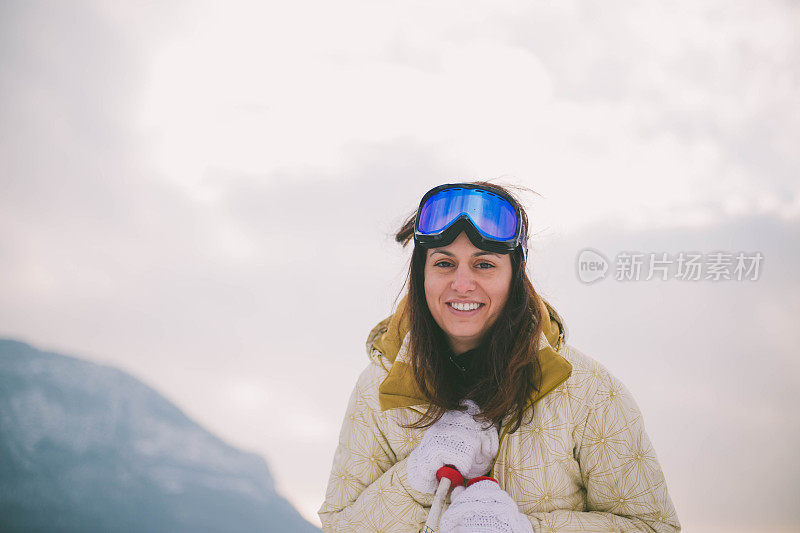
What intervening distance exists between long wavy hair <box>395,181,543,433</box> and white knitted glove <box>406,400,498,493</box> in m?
0.04

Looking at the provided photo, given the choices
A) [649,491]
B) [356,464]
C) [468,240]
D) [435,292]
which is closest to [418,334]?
[435,292]

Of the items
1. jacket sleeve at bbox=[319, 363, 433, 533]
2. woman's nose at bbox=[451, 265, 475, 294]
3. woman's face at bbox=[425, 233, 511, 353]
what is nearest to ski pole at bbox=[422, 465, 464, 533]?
jacket sleeve at bbox=[319, 363, 433, 533]

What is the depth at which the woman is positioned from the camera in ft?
5.30

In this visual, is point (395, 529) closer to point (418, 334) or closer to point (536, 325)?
point (418, 334)

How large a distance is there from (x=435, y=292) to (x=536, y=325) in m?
0.36

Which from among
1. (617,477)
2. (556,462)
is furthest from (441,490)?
(617,477)

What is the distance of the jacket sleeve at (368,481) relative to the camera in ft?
5.57

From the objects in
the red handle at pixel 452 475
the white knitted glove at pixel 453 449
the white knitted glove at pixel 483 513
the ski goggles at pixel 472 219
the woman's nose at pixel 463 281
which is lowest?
the white knitted glove at pixel 483 513

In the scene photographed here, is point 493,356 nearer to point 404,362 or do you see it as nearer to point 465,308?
point 465,308

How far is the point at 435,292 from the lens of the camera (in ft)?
5.93

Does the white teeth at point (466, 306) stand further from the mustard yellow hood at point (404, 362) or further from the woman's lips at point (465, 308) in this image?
the mustard yellow hood at point (404, 362)

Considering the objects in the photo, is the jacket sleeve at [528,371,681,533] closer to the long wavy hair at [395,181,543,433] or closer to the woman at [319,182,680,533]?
the woman at [319,182,680,533]

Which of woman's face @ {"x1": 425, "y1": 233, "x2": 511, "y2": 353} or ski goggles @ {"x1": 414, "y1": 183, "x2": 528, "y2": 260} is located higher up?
ski goggles @ {"x1": 414, "y1": 183, "x2": 528, "y2": 260}

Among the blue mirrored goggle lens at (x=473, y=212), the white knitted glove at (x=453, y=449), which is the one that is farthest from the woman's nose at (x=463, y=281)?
the white knitted glove at (x=453, y=449)
